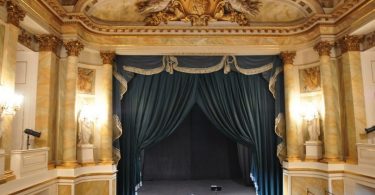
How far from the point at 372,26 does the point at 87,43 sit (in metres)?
5.94

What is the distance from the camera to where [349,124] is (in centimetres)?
653

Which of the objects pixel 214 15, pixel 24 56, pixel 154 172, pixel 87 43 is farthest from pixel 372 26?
pixel 154 172

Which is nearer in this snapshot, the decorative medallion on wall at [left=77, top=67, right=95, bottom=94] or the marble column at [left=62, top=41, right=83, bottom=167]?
the marble column at [left=62, top=41, right=83, bottom=167]

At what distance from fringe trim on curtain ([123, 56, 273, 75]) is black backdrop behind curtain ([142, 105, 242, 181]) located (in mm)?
3296

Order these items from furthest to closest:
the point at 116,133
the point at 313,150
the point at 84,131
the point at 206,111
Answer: the point at 206,111 < the point at 116,133 < the point at 313,150 < the point at 84,131

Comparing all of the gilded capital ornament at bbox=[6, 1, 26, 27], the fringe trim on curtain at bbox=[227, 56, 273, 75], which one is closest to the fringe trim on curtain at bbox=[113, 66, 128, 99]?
the fringe trim on curtain at bbox=[227, 56, 273, 75]

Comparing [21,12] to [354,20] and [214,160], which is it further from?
[214,160]

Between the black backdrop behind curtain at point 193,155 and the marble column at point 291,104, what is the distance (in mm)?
3700

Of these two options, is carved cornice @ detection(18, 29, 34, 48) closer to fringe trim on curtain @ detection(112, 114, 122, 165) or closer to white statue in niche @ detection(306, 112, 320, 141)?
fringe trim on curtain @ detection(112, 114, 122, 165)

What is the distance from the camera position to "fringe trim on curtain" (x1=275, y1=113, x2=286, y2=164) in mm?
7555

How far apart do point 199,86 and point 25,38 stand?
400cm

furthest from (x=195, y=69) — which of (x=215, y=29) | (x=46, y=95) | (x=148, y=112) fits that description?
(x=46, y=95)

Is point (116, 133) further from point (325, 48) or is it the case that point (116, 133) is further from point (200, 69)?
point (325, 48)

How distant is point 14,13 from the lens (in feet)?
16.4
